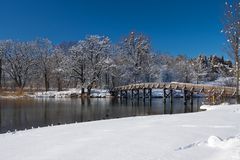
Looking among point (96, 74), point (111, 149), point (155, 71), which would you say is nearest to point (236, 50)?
point (111, 149)

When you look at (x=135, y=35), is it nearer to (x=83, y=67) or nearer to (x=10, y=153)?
(x=83, y=67)

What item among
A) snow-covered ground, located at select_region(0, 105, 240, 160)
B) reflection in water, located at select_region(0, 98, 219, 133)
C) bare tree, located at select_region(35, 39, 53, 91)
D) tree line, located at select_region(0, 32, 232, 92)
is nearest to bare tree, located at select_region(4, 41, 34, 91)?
tree line, located at select_region(0, 32, 232, 92)

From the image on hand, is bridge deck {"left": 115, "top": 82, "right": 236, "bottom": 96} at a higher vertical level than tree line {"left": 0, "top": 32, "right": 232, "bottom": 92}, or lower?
lower

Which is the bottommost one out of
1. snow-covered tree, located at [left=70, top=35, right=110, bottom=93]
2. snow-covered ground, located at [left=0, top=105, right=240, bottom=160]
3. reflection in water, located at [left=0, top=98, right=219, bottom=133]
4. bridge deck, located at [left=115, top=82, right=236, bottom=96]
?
reflection in water, located at [left=0, top=98, right=219, bottom=133]

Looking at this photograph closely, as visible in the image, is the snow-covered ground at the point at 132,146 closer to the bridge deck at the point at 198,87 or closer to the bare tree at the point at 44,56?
the bridge deck at the point at 198,87

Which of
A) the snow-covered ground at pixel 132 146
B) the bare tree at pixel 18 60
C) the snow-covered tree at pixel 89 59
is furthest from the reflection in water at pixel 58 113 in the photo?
the bare tree at pixel 18 60

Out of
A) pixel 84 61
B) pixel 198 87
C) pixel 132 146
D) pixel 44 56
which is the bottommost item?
pixel 132 146

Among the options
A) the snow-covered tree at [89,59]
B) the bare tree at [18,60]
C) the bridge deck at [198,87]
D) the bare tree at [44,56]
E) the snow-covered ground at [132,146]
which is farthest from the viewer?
the bare tree at [44,56]

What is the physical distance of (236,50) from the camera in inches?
1159

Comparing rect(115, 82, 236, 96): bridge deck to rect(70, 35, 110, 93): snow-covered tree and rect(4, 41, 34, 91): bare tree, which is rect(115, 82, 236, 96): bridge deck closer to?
rect(70, 35, 110, 93): snow-covered tree

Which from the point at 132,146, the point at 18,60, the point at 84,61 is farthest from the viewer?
the point at 18,60

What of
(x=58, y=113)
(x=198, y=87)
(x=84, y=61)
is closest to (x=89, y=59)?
(x=84, y=61)

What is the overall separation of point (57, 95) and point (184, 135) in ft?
174

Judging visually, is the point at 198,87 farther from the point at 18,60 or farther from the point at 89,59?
the point at 18,60
